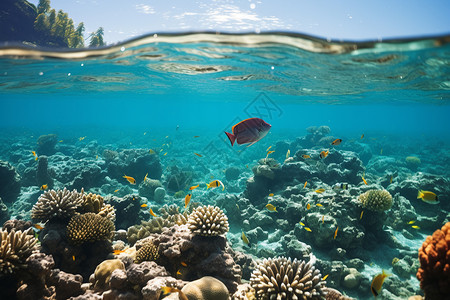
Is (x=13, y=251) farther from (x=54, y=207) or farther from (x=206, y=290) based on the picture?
(x=206, y=290)

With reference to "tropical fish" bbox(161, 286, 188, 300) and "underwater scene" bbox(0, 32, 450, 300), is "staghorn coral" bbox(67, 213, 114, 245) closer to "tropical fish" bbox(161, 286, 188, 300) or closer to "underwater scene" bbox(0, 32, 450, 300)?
"underwater scene" bbox(0, 32, 450, 300)

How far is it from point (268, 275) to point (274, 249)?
451cm

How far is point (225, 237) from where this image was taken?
16.2 feet

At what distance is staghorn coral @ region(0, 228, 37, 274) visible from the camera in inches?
138

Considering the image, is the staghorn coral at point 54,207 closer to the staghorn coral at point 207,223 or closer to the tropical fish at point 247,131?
the staghorn coral at point 207,223

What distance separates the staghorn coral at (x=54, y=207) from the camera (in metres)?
4.95

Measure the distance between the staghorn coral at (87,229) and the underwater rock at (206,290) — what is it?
2669 millimetres

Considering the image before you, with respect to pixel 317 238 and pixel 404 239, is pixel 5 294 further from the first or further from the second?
pixel 404 239

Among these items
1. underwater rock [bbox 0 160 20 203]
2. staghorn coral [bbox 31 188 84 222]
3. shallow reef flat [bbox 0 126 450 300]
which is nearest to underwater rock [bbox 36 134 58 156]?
shallow reef flat [bbox 0 126 450 300]

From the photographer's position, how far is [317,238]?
290 inches

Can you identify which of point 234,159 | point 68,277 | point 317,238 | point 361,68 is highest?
point 361,68

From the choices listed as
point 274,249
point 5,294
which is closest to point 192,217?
point 5,294

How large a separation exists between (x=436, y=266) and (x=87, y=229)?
20.3ft

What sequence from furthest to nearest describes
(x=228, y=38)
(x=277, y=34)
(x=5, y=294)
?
(x=228, y=38) < (x=277, y=34) < (x=5, y=294)
